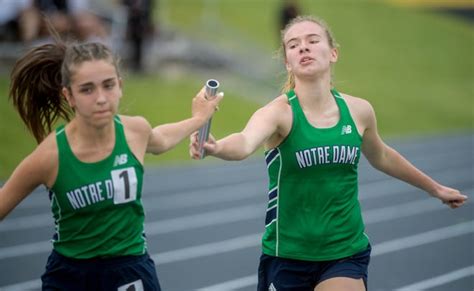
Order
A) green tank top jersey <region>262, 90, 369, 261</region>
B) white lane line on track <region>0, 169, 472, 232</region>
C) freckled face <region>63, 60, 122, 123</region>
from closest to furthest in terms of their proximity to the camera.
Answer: freckled face <region>63, 60, 122, 123</region> < green tank top jersey <region>262, 90, 369, 261</region> < white lane line on track <region>0, 169, 472, 232</region>

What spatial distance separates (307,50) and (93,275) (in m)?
1.52

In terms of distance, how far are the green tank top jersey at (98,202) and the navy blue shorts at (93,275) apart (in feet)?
0.12

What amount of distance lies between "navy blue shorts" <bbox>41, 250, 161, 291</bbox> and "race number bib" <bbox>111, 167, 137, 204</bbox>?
271mm

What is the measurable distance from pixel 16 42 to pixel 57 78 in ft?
39.3

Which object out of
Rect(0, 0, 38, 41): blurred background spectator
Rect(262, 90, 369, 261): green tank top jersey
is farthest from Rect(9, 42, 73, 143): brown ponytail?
Rect(0, 0, 38, 41): blurred background spectator

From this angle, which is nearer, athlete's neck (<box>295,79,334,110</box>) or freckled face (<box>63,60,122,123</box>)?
freckled face (<box>63,60,122,123</box>)

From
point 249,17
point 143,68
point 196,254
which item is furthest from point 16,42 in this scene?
point 249,17

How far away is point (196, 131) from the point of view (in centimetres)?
414

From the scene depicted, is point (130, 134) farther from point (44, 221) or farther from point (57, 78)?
point (44, 221)

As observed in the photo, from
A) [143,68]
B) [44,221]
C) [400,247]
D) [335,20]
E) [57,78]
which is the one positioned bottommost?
[400,247]

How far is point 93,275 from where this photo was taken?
3.96m

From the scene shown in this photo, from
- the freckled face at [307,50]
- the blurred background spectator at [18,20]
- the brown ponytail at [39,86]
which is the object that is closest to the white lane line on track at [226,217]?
the brown ponytail at [39,86]

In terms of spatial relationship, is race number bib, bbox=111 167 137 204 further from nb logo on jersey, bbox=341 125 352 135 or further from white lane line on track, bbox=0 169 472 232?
white lane line on track, bbox=0 169 472 232

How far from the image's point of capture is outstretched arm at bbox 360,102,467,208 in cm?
479
